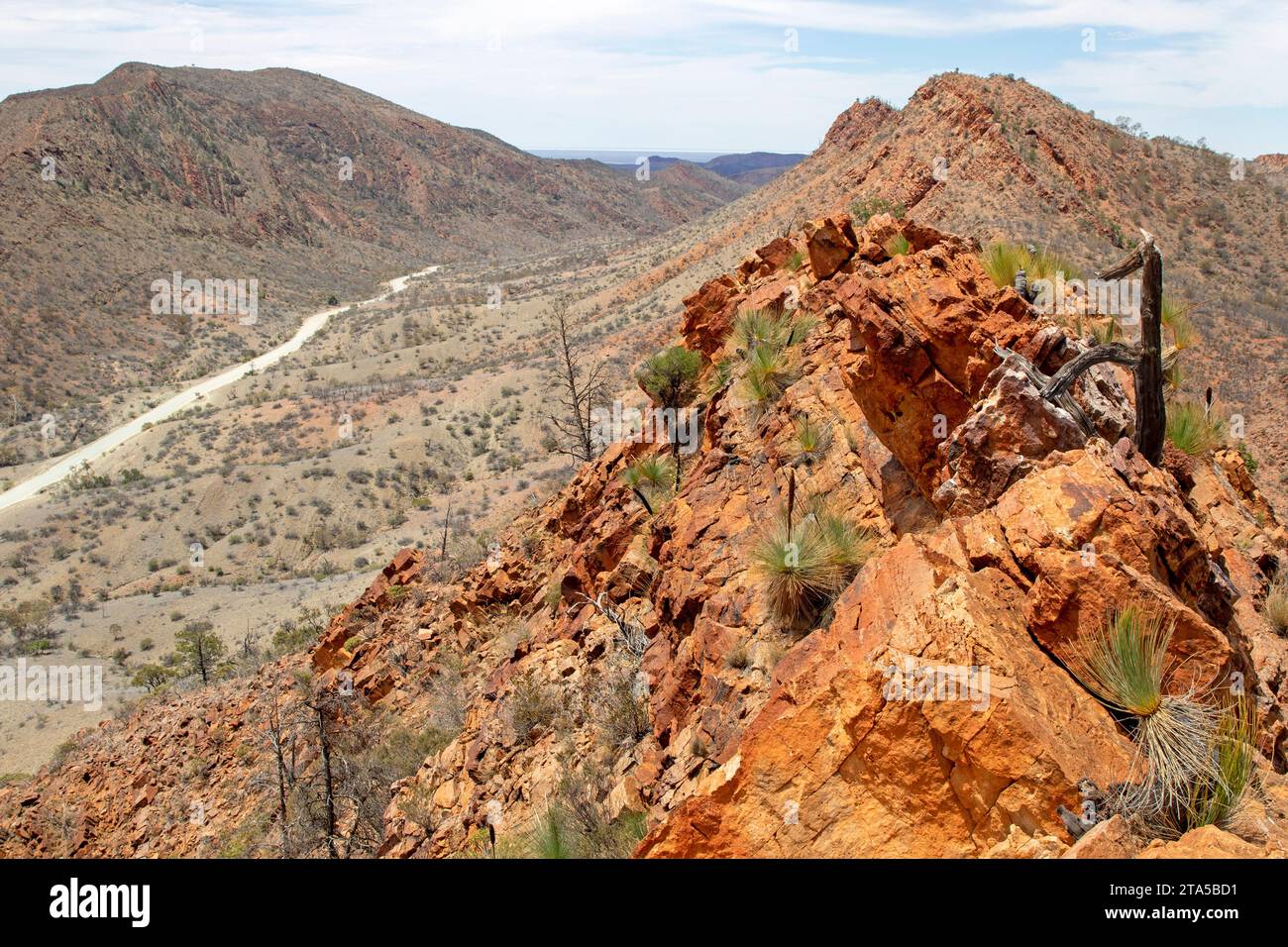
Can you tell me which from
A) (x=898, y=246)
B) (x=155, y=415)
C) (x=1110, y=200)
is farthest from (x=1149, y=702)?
(x=155, y=415)

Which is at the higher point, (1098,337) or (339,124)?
(339,124)

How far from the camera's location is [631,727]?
18.9 feet

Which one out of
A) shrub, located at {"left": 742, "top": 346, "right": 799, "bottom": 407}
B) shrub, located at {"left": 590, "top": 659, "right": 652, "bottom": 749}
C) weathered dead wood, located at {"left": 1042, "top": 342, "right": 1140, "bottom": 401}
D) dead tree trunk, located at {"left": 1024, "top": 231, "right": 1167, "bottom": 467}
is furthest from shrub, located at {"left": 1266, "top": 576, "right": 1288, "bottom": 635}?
shrub, located at {"left": 590, "top": 659, "right": 652, "bottom": 749}

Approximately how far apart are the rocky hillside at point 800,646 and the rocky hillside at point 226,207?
1516 inches

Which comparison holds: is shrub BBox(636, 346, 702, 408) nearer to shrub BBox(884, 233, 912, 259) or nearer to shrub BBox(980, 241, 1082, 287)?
shrub BBox(884, 233, 912, 259)

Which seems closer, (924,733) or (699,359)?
(924,733)

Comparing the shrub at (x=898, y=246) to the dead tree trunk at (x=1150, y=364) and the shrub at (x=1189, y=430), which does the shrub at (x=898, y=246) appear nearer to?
the shrub at (x=1189, y=430)

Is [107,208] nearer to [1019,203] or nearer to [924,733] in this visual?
[1019,203]

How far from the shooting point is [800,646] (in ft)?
13.2

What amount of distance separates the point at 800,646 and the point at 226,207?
270 ft

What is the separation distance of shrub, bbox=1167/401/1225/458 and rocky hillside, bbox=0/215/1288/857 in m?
0.14

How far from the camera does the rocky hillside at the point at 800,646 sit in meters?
2.90
